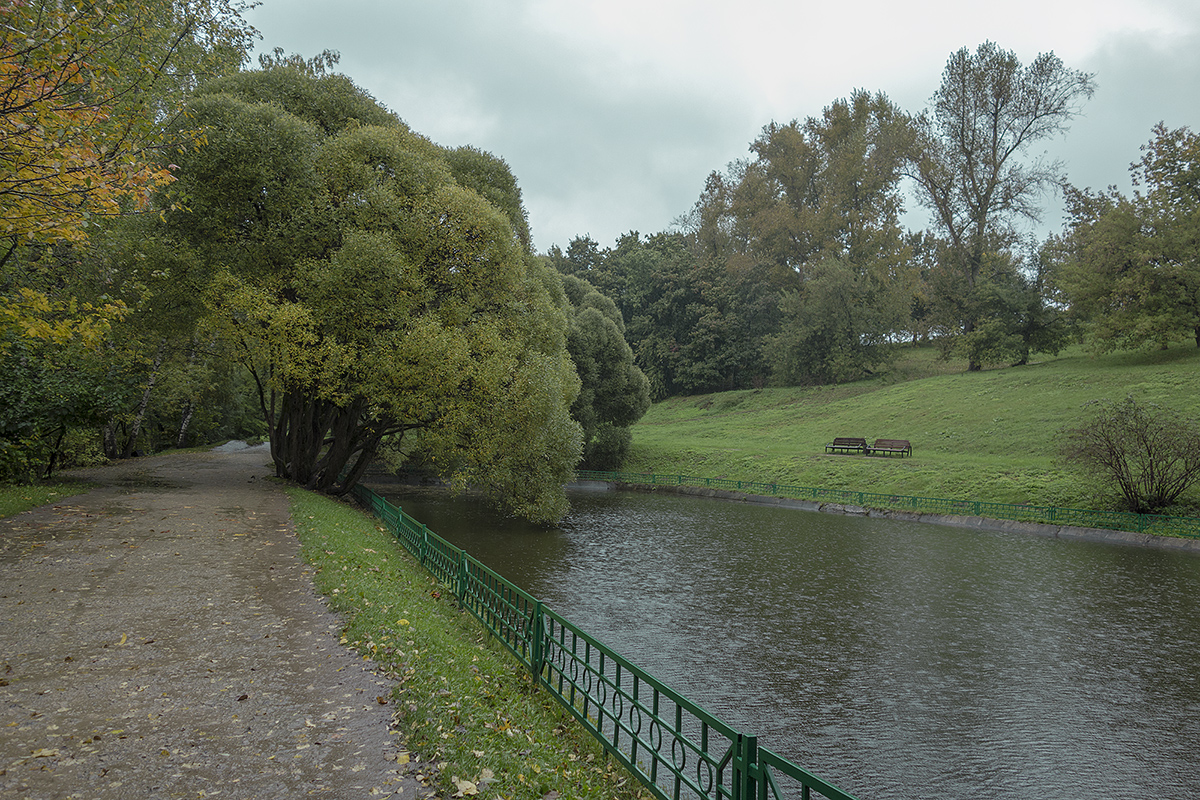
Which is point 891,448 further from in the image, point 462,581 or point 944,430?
point 462,581

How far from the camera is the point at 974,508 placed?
24.2m

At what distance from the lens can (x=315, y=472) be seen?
21.0 m

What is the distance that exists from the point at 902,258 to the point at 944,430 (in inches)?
984

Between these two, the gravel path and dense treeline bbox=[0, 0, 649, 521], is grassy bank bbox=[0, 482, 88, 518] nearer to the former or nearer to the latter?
dense treeline bbox=[0, 0, 649, 521]

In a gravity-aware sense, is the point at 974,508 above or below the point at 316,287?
below

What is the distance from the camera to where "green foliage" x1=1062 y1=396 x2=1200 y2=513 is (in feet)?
66.9

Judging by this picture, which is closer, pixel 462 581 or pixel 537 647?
pixel 537 647

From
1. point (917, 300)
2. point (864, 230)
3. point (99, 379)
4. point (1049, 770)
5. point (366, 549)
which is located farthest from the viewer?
point (917, 300)

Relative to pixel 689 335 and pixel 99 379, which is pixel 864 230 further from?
pixel 99 379

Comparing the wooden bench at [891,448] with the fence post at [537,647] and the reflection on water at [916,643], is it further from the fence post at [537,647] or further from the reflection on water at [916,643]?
the fence post at [537,647]

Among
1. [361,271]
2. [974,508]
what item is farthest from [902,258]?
[361,271]

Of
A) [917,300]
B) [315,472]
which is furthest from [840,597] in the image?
[917,300]

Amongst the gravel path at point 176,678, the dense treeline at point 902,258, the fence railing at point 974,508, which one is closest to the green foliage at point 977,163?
the dense treeline at point 902,258

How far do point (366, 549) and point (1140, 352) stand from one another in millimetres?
45323
